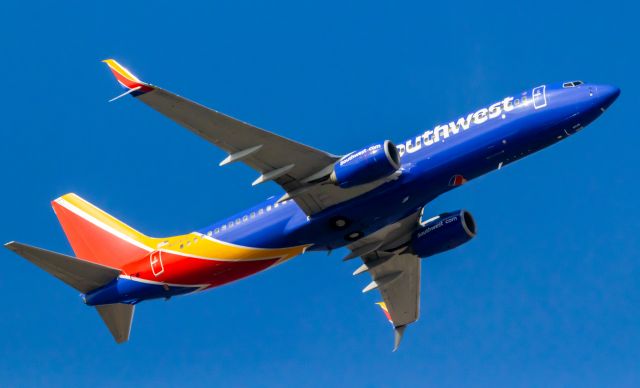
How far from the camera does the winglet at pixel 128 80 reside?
46.0 m

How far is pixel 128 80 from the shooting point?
46.4 m

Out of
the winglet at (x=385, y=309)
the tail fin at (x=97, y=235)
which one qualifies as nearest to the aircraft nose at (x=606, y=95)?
the winglet at (x=385, y=309)

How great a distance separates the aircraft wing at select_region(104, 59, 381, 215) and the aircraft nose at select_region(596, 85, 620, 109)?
10.9 metres

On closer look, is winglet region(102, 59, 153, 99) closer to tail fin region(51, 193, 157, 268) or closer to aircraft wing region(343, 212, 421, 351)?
tail fin region(51, 193, 157, 268)

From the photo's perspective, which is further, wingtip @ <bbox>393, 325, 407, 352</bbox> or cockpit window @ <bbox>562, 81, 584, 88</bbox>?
wingtip @ <bbox>393, 325, 407, 352</bbox>

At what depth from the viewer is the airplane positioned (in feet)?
163

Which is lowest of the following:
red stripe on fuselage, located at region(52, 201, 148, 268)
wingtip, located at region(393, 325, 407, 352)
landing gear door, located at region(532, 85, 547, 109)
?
wingtip, located at region(393, 325, 407, 352)

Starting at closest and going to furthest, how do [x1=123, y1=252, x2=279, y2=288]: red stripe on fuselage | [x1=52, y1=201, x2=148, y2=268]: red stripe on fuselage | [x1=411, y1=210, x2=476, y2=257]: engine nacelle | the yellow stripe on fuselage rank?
the yellow stripe on fuselage
[x1=123, y1=252, x2=279, y2=288]: red stripe on fuselage
[x1=411, y1=210, x2=476, y2=257]: engine nacelle
[x1=52, y1=201, x2=148, y2=268]: red stripe on fuselage

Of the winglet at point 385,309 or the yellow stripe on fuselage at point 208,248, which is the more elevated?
the yellow stripe on fuselage at point 208,248

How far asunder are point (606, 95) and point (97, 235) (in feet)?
92.7

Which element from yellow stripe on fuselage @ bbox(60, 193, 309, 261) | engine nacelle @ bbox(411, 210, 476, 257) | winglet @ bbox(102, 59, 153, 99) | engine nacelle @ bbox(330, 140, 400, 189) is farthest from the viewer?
engine nacelle @ bbox(411, 210, 476, 257)

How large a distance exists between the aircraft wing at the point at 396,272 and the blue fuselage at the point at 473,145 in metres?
6.17

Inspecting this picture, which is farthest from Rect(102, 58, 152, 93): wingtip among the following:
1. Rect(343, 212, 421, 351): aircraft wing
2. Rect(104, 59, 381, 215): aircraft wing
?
Rect(343, 212, 421, 351): aircraft wing

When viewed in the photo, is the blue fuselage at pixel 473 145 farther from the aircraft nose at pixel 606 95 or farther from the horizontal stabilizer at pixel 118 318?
the horizontal stabilizer at pixel 118 318
